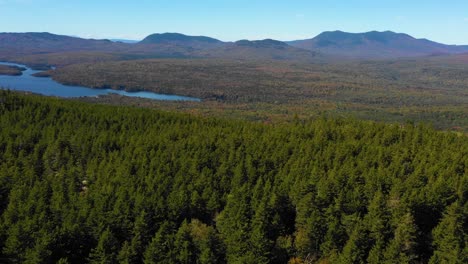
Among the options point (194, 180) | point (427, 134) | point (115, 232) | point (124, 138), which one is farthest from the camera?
point (427, 134)

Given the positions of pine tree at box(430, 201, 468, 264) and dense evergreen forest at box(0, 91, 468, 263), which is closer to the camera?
pine tree at box(430, 201, 468, 264)

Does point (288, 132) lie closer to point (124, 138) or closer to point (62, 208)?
point (124, 138)

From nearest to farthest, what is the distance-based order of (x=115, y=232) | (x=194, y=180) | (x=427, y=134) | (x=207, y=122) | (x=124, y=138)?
(x=115, y=232)
(x=194, y=180)
(x=124, y=138)
(x=427, y=134)
(x=207, y=122)

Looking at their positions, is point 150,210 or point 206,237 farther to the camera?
point 150,210

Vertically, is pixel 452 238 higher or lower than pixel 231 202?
lower

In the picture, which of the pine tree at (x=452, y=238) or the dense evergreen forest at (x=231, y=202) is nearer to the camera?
the pine tree at (x=452, y=238)

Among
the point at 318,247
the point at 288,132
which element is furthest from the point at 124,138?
the point at 318,247

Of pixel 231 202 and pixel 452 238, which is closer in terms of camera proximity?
pixel 452 238

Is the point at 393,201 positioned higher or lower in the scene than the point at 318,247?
higher
